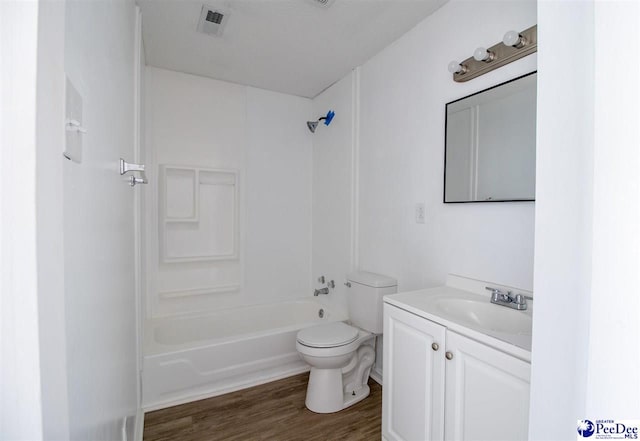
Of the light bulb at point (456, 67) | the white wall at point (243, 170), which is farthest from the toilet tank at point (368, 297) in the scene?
the light bulb at point (456, 67)

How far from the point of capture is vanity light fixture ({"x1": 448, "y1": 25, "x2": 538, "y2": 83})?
131 centimetres

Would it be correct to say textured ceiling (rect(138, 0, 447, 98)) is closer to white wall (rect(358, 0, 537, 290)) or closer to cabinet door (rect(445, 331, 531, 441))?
white wall (rect(358, 0, 537, 290))

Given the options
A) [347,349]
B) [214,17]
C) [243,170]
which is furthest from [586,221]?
[243,170]

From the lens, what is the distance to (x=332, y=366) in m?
1.96

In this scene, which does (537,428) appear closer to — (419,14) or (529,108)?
(529,108)

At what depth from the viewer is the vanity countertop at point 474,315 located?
1.04m

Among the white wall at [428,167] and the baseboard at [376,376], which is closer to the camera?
the white wall at [428,167]

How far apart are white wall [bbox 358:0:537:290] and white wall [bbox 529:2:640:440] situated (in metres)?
1.11

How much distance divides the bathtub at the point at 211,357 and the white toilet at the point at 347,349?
0.36 meters

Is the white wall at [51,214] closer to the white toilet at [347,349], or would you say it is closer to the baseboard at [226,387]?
the white toilet at [347,349]

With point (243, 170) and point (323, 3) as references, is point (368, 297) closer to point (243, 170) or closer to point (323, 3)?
point (243, 170)

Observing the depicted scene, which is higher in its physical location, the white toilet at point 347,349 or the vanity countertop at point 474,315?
the vanity countertop at point 474,315

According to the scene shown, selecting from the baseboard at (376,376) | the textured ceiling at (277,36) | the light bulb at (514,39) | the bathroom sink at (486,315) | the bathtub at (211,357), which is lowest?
the baseboard at (376,376)

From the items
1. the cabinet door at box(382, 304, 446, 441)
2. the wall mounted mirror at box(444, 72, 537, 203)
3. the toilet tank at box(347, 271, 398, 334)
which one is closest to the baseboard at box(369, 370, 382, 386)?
the toilet tank at box(347, 271, 398, 334)
